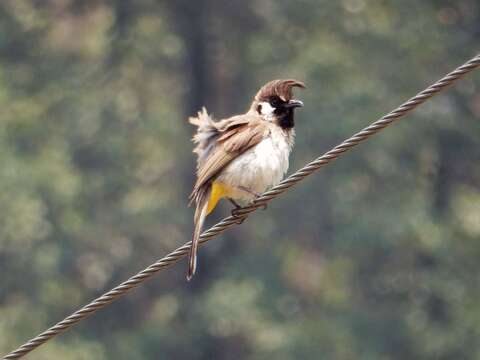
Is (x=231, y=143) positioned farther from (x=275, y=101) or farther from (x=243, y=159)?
(x=275, y=101)

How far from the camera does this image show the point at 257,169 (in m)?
6.46

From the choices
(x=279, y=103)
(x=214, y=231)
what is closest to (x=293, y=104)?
(x=279, y=103)

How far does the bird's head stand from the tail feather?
23.6 inches

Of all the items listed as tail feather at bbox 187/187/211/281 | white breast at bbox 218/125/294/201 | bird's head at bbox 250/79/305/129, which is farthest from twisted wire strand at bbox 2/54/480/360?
bird's head at bbox 250/79/305/129

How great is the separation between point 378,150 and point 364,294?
2.59 meters

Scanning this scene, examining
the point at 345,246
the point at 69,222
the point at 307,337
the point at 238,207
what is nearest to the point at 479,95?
the point at 345,246

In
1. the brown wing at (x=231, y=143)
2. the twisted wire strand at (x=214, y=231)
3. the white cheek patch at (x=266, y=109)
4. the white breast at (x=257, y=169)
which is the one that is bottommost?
the twisted wire strand at (x=214, y=231)

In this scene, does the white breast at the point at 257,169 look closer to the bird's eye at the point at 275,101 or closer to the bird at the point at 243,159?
the bird at the point at 243,159

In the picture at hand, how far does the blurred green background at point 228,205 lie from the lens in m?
20.2

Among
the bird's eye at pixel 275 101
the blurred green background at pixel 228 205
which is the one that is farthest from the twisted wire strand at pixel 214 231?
the blurred green background at pixel 228 205

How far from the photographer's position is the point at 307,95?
2159cm

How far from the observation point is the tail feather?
18.5 ft

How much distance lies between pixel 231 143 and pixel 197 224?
2.28 ft

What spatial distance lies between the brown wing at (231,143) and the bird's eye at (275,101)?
162mm
